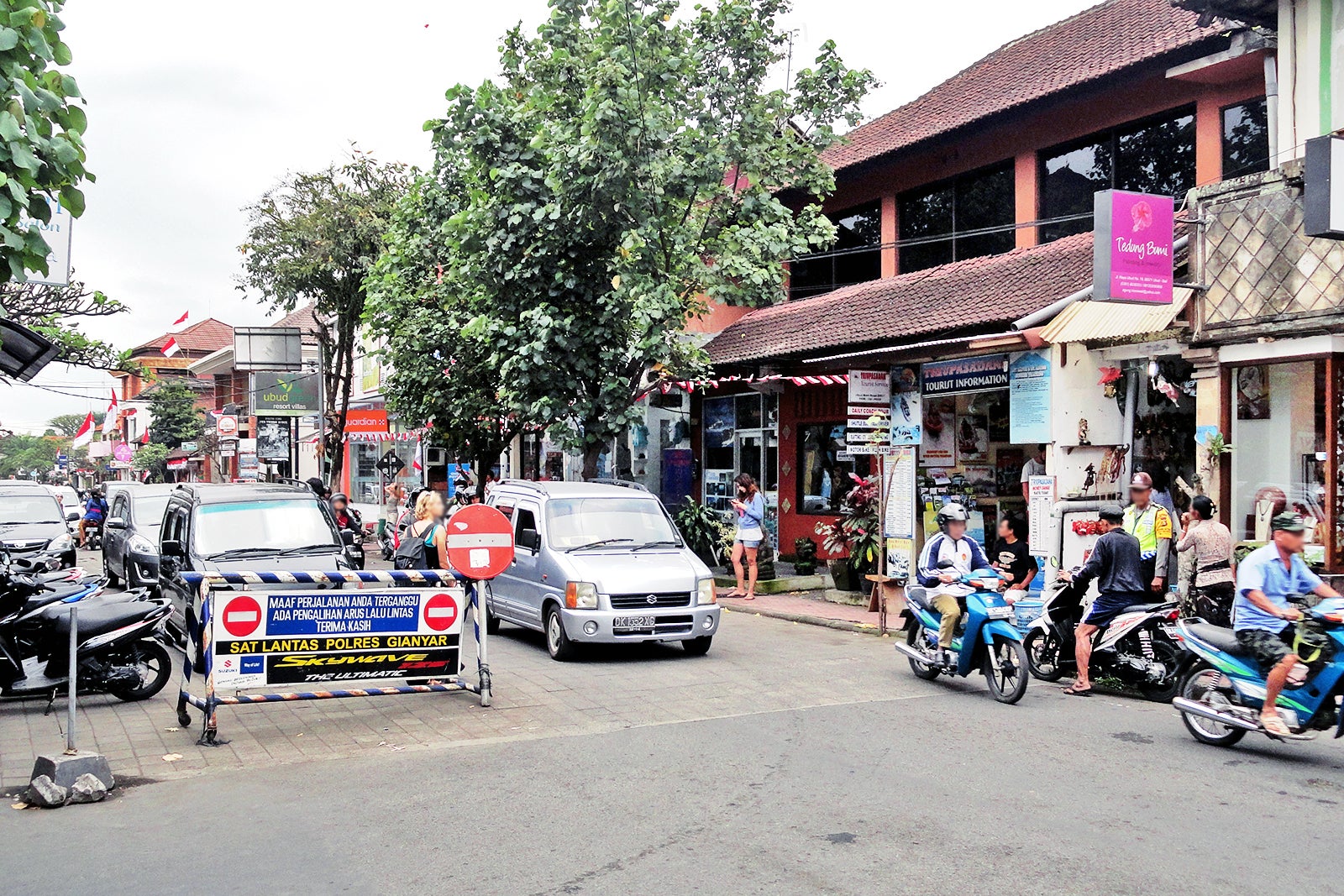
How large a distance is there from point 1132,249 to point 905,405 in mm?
5374

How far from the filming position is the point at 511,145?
16547mm

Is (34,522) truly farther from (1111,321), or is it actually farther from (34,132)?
(1111,321)

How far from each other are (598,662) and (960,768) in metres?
5.24

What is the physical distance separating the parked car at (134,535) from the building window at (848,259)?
11.7 metres

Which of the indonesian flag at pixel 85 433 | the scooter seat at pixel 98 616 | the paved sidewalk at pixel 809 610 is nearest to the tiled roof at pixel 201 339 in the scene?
the indonesian flag at pixel 85 433

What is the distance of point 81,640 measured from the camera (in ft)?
29.7

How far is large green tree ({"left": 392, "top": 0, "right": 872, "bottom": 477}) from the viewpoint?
614 inches

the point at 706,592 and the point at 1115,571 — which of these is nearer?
the point at 1115,571

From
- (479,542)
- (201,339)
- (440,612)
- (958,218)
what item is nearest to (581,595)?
(479,542)

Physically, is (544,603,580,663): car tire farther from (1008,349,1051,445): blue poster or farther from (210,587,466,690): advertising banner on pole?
(1008,349,1051,445): blue poster

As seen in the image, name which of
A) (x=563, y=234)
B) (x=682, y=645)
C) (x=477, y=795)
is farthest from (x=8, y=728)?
(x=563, y=234)

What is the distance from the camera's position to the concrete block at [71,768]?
654 centimetres

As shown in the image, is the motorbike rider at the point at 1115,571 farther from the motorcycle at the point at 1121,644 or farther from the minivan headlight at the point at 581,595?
the minivan headlight at the point at 581,595

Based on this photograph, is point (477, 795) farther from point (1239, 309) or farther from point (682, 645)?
point (1239, 309)
